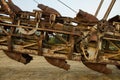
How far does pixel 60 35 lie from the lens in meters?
9.90

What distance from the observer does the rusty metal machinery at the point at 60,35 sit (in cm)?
958

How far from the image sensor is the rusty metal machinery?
9.58m

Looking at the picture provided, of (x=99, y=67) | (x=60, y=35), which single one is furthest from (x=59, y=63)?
(x=99, y=67)

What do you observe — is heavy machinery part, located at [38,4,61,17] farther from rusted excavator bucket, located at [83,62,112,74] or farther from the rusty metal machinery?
rusted excavator bucket, located at [83,62,112,74]

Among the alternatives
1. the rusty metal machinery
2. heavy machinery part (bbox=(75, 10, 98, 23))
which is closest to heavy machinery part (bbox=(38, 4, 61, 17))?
the rusty metal machinery

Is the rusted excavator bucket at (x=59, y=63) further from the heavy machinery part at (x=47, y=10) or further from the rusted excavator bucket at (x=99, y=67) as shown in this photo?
the heavy machinery part at (x=47, y=10)

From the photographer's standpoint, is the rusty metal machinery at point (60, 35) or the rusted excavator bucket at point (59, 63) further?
the rusted excavator bucket at point (59, 63)

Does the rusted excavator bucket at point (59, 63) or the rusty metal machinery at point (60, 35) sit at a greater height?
the rusty metal machinery at point (60, 35)

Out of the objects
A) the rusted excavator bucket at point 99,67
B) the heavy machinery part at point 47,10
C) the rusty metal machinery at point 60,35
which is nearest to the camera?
the rusty metal machinery at point 60,35

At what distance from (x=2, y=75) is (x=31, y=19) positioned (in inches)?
143

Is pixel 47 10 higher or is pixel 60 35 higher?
pixel 47 10

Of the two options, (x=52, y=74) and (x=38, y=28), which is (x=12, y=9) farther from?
(x=52, y=74)

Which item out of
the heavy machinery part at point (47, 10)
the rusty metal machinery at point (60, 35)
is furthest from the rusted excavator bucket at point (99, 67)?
the heavy machinery part at point (47, 10)

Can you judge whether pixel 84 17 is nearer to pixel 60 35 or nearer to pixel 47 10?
pixel 60 35
